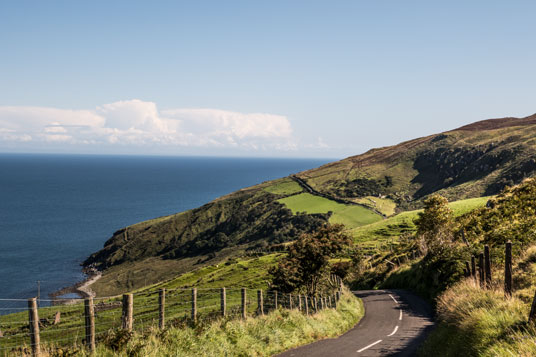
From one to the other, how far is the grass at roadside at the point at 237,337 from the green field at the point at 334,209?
103m

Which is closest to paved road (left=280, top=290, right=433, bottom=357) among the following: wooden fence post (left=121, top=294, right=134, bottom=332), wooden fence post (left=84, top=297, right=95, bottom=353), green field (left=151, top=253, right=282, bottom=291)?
wooden fence post (left=121, top=294, right=134, bottom=332)

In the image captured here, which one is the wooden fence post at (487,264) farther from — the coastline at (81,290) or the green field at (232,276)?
the coastline at (81,290)

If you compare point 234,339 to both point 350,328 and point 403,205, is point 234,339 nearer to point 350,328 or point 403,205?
point 350,328

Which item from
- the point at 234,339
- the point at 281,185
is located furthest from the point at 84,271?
the point at 234,339

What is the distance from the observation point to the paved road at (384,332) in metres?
15.3

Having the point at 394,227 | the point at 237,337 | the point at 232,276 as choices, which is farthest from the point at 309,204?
the point at 237,337

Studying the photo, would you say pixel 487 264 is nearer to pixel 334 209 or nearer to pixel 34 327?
pixel 34 327

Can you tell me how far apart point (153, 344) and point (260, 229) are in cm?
13917

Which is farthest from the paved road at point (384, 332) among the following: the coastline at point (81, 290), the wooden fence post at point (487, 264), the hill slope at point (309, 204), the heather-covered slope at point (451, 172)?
the heather-covered slope at point (451, 172)

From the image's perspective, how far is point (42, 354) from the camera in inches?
340

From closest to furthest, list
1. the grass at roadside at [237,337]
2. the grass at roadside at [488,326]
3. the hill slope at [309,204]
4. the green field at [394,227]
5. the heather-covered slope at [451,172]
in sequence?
the grass at roadside at [488,326]
the grass at roadside at [237,337]
the green field at [394,227]
the hill slope at [309,204]
the heather-covered slope at [451,172]

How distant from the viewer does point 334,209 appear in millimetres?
139750

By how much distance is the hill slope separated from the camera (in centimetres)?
12519

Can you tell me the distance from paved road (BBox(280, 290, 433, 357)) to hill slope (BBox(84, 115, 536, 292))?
86.9 metres
